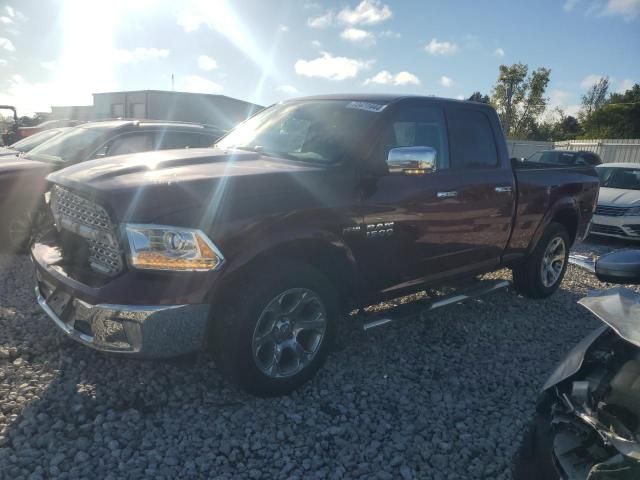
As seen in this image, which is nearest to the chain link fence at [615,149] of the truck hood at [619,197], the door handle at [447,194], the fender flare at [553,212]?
the truck hood at [619,197]

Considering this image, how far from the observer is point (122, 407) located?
291cm

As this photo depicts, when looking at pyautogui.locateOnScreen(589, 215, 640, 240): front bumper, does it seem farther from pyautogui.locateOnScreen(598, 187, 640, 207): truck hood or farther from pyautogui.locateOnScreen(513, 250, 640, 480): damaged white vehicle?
pyautogui.locateOnScreen(513, 250, 640, 480): damaged white vehicle

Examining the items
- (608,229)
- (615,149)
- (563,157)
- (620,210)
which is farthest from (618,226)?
(615,149)

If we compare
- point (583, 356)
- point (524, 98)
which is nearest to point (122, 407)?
point (583, 356)

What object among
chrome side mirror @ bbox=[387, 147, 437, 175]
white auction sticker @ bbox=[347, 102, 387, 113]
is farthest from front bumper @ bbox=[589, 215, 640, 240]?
chrome side mirror @ bbox=[387, 147, 437, 175]

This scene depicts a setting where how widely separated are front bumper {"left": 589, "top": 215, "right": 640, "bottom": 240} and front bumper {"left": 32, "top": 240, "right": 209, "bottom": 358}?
864cm

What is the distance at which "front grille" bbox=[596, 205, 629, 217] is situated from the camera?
909 cm

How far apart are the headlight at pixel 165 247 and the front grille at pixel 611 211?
9.04m

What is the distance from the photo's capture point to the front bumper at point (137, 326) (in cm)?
252

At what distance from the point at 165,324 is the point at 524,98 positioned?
154 feet

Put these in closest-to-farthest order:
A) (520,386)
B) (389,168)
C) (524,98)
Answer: (389,168)
(520,386)
(524,98)

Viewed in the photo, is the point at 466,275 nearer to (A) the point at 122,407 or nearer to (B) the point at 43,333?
(A) the point at 122,407

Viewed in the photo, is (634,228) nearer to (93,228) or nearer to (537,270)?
(537,270)

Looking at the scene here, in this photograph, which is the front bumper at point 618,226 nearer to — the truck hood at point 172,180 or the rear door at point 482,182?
the rear door at point 482,182
